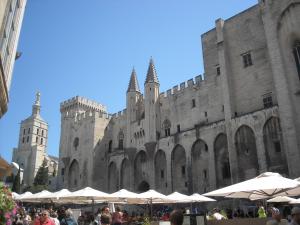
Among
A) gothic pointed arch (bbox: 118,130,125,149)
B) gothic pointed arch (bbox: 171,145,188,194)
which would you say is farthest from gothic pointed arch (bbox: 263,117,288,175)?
gothic pointed arch (bbox: 118,130,125,149)

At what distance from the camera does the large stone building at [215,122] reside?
945 inches

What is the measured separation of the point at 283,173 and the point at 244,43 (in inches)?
496

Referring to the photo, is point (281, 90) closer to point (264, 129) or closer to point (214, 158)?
point (264, 129)

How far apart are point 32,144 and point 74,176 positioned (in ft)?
133

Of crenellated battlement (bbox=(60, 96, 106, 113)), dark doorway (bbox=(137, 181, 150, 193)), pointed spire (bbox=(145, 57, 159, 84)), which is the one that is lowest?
dark doorway (bbox=(137, 181, 150, 193))

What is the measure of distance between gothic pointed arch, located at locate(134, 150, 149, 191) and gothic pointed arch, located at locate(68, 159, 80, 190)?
1059 centimetres

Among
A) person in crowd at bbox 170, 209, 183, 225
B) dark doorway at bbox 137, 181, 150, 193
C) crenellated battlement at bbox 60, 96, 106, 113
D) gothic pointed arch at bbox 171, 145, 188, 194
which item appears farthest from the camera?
crenellated battlement at bbox 60, 96, 106, 113

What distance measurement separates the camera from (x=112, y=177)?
132 feet

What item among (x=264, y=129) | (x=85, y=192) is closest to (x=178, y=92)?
(x=264, y=129)

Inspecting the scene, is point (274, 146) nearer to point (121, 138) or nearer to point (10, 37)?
point (10, 37)

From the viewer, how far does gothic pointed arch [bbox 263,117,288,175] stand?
23.4 meters

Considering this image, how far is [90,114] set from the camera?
145ft

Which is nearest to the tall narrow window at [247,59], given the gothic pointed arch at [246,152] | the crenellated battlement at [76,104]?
the gothic pointed arch at [246,152]

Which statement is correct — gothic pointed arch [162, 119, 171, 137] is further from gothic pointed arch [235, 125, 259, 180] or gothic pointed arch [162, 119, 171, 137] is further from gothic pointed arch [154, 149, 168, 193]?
gothic pointed arch [235, 125, 259, 180]
